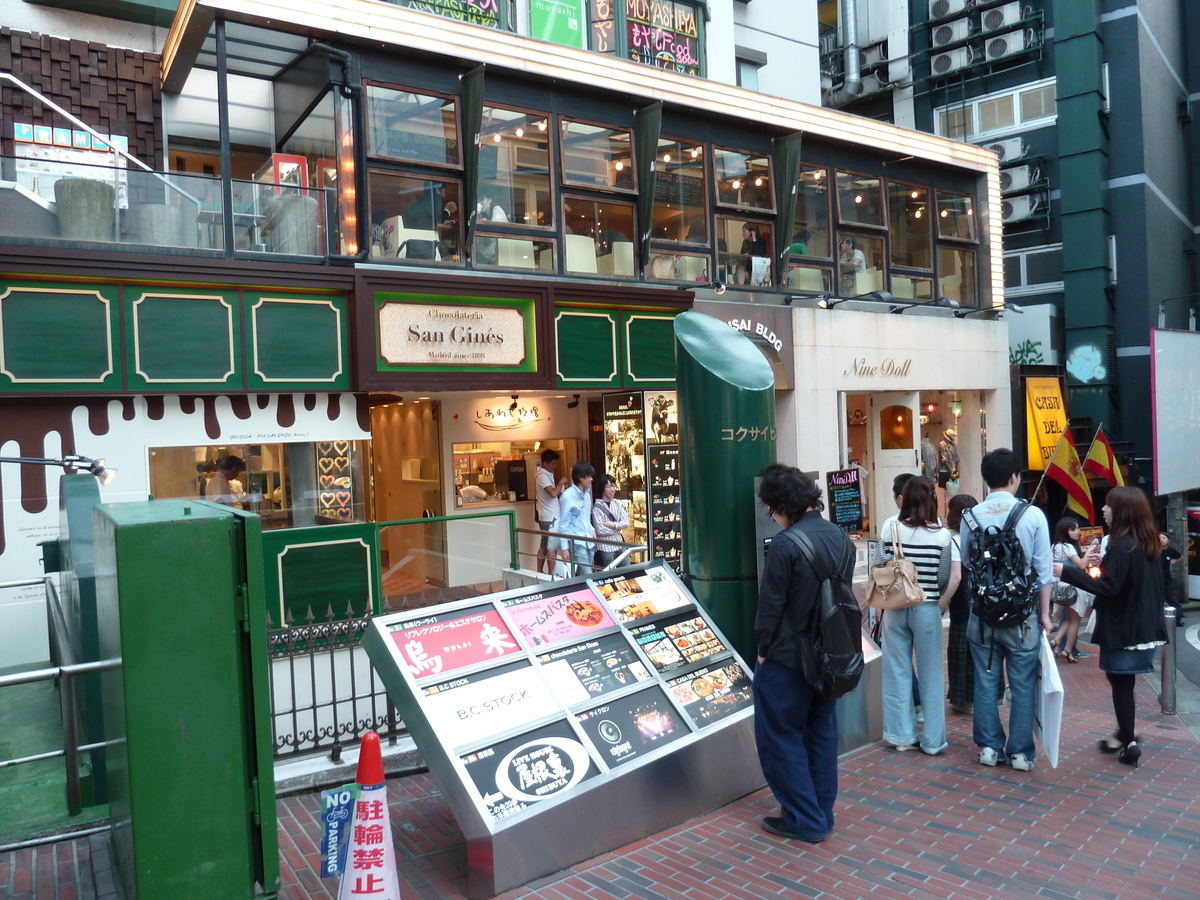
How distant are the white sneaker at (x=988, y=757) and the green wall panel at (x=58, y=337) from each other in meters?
9.14

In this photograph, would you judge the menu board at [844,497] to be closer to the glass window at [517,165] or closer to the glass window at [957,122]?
the glass window at [517,165]

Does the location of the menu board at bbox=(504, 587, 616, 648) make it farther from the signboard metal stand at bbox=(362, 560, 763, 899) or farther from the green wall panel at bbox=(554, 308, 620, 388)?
the green wall panel at bbox=(554, 308, 620, 388)

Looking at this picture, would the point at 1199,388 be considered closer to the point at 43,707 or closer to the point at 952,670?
the point at 952,670

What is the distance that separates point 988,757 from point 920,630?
96 centimetres

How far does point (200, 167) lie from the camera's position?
1359cm

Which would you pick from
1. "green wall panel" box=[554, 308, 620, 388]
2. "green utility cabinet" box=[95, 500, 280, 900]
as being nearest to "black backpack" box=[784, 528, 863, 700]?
"green utility cabinet" box=[95, 500, 280, 900]

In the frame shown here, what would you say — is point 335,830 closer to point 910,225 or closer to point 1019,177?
point 910,225

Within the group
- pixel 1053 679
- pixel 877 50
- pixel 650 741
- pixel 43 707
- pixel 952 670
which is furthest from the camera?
pixel 877 50

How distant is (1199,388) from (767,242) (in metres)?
6.86

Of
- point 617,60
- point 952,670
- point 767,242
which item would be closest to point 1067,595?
point 952,670

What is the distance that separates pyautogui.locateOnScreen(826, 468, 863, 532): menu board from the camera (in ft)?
27.1

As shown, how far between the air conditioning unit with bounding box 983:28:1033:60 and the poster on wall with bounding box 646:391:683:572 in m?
16.5

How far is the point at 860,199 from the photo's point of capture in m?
16.8

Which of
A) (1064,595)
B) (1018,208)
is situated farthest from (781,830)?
(1018,208)
